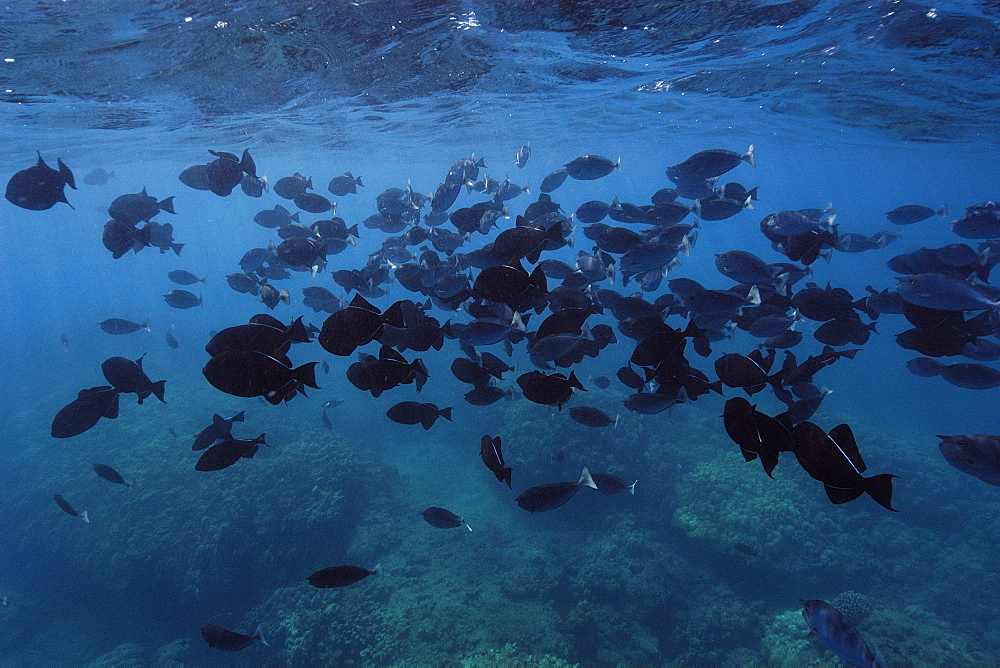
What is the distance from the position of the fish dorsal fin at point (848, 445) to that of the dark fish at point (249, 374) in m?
3.62

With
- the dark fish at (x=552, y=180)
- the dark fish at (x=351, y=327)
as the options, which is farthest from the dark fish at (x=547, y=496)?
the dark fish at (x=552, y=180)

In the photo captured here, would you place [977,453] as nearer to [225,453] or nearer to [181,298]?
[225,453]

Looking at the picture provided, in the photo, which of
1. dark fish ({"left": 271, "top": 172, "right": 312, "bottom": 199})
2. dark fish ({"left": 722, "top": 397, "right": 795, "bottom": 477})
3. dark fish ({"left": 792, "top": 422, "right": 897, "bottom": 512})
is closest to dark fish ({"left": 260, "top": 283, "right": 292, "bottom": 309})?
dark fish ({"left": 271, "top": 172, "right": 312, "bottom": 199})

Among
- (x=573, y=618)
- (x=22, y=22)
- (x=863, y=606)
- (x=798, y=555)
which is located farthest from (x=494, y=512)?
(x=22, y=22)

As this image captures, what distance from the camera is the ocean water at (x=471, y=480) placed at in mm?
9273

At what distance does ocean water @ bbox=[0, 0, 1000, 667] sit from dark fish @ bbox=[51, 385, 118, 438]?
6.91m

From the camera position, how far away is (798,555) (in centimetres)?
1068

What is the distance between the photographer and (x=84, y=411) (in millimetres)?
4566

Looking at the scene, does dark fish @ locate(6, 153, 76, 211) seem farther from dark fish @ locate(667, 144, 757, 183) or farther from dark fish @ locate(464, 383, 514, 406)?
dark fish @ locate(667, 144, 757, 183)

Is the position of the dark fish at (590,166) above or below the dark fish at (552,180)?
above

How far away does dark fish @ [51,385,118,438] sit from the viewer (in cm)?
452

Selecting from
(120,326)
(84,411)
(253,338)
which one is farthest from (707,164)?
(120,326)

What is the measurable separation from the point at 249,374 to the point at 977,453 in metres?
5.52

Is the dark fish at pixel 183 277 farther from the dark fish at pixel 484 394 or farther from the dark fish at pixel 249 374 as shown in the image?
the dark fish at pixel 249 374
